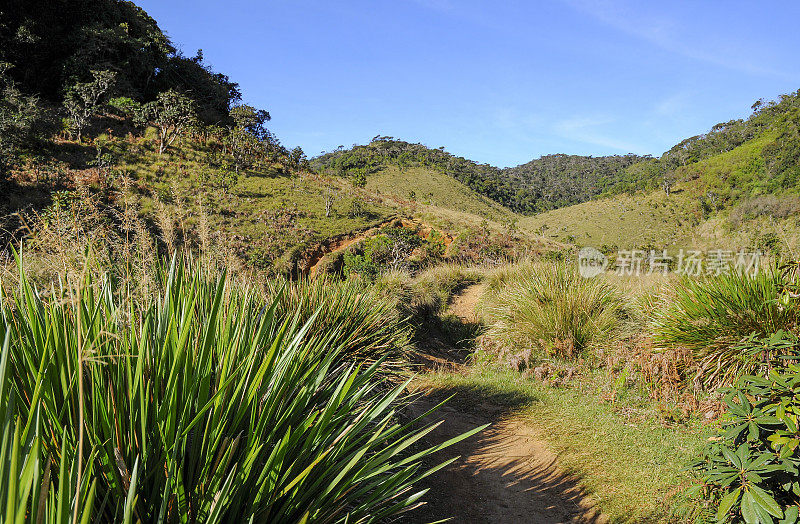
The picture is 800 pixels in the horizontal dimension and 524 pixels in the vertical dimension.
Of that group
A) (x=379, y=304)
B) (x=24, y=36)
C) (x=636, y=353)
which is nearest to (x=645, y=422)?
(x=636, y=353)

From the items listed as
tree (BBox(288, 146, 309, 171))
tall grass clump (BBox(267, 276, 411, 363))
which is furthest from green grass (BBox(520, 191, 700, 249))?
tall grass clump (BBox(267, 276, 411, 363))

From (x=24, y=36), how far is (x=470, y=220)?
2967cm

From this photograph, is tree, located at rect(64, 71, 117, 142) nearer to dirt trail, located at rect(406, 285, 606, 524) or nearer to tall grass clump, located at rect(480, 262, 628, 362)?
tall grass clump, located at rect(480, 262, 628, 362)

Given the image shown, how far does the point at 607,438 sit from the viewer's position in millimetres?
4945

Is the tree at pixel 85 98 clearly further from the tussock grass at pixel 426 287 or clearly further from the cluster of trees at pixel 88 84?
the tussock grass at pixel 426 287

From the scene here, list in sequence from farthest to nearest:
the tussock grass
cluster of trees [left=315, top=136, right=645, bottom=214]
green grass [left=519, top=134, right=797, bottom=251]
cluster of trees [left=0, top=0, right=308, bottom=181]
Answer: cluster of trees [left=315, top=136, right=645, bottom=214]
green grass [left=519, top=134, right=797, bottom=251]
cluster of trees [left=0, top=0, right=308, bottom=181]
the tussock grass

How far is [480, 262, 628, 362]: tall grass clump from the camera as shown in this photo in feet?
23.0

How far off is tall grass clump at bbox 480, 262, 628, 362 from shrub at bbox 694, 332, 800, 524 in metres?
4.03

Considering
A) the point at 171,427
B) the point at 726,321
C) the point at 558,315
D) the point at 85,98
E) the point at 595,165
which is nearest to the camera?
the point at 171,427

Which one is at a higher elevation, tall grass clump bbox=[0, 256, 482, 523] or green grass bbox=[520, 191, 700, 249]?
green grass bbox=[520, 191, 700, 249]

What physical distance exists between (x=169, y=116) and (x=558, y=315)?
28205 millimetres

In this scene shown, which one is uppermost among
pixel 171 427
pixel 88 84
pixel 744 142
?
pixel 744 142

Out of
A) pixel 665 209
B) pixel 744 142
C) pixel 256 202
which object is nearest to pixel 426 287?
pixel 256 202

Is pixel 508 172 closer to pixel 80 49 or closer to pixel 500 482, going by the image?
pixel 80 49
